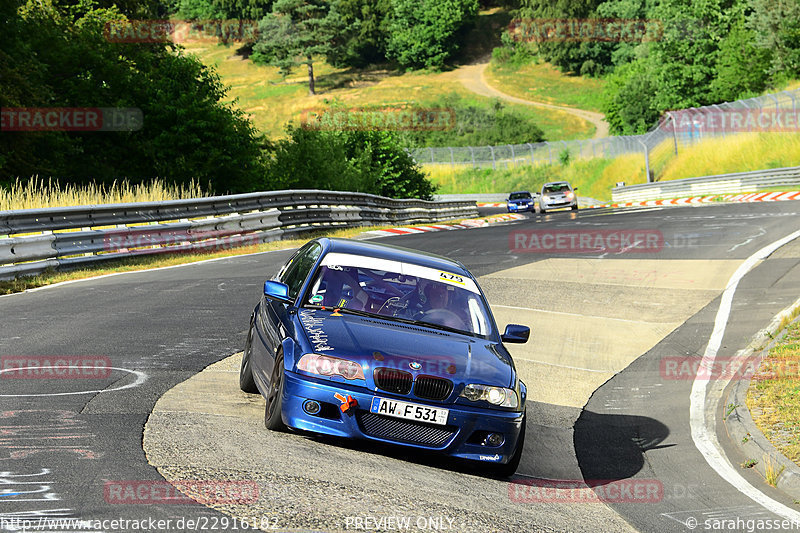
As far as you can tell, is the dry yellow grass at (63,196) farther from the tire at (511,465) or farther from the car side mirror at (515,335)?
the tire at (511,465)

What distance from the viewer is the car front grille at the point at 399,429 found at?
6609mm

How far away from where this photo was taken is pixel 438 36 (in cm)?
13950

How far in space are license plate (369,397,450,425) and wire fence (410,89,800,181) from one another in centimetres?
4574

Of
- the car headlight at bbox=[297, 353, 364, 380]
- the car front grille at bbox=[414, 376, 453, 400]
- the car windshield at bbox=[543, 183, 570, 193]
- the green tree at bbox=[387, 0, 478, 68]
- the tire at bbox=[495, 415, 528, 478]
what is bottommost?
the car windshield at bbox=[543, 183, 570, 193]

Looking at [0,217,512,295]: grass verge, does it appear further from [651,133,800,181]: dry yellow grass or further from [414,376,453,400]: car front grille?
[651,133,800,181]: dry yellow grass

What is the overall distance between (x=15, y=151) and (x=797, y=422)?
24.1 m

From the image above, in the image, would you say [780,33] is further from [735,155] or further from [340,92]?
[340,92]

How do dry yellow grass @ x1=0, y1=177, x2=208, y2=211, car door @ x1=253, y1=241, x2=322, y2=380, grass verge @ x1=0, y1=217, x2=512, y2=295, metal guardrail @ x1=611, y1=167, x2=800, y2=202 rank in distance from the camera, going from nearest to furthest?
1. car door @ x1=253, y1=241, x2=322, y2=380
2. grass verge @ x1=0, y1=217, x2=512, y2=295
3. dry yellow grass @ x1=0, y1=177, x2=208, y2=211
4. metal guardrail @ x1=611, y1=167, x2=800, y2=202

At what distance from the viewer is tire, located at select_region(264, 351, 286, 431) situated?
6.85 metres

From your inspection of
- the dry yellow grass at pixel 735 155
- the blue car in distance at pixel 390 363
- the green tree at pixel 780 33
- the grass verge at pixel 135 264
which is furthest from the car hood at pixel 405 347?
the green tree at pixel 780 33

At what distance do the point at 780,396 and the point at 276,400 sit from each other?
5.29 meters

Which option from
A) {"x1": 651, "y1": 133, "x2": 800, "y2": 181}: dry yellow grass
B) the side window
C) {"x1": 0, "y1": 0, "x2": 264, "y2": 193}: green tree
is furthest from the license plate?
{"x1": 651, "y1": 133, "x2": 800, "y2": 181}: dry yellow grass

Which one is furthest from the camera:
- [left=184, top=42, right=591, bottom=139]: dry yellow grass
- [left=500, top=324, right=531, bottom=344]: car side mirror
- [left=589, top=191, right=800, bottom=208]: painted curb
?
[left=184, top=42, right=591, bottom=139]: dry yellow grass

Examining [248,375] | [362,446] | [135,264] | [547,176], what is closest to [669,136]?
[547,176]
